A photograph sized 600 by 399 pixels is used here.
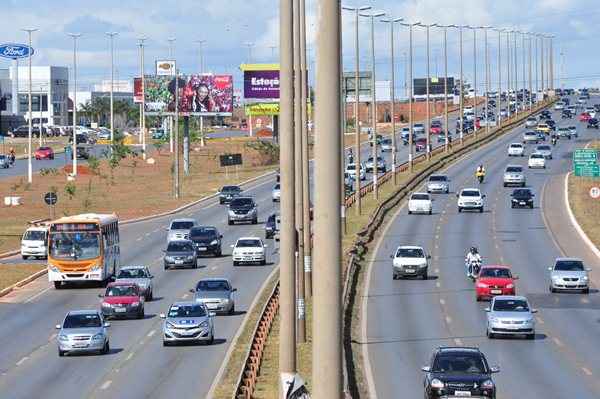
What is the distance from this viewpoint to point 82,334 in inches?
1762

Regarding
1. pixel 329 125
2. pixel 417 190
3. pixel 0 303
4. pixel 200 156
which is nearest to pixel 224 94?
pixel 200 156

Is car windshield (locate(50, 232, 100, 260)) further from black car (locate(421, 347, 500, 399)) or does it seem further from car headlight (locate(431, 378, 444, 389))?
car headlight (locate(431, 378, 444, 389))

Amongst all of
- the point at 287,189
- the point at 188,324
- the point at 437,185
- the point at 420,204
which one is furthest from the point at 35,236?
the point at 287,189

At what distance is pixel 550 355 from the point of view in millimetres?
43156

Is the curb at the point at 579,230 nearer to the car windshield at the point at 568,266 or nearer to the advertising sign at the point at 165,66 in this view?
the car windshield at the point at 568,266

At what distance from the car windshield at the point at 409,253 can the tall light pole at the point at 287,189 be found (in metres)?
39.1

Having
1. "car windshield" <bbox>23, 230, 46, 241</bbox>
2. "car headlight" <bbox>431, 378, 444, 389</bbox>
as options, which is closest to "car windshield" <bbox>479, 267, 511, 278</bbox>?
"car headlight" <bbox>431, 378, 444, 389</bbox>

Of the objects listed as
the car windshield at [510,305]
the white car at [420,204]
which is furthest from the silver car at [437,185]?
the car windshield at [510,305]

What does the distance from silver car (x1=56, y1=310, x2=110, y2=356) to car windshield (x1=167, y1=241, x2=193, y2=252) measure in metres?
26.4

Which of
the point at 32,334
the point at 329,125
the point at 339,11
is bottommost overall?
the point at 32,334

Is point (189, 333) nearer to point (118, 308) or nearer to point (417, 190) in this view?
point (118, 308)

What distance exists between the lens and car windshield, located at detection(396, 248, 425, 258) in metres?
64.0

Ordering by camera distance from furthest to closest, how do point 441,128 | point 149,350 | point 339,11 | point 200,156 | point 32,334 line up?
point 441,128 < point 200,156 < point 32,334 < point 149,350 < point 339,11

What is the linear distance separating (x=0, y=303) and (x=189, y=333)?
16.8 metres
